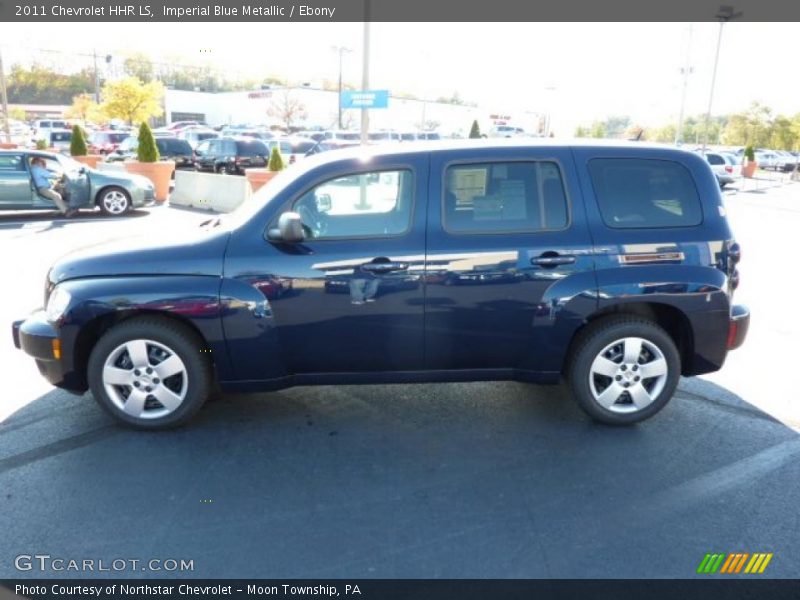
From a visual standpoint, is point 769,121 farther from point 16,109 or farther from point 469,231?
point 16,109

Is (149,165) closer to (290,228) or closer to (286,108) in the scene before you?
(290,228)

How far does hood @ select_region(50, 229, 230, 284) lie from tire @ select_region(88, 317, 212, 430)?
0.35m

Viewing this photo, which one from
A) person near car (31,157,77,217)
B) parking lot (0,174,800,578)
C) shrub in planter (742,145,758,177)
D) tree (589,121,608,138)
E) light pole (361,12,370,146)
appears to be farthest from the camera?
tree (589,121,608,138)

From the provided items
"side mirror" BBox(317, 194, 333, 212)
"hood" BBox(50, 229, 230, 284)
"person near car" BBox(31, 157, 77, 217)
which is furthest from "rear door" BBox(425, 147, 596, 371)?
"person near car" BBox(31, 157, 77, 217)

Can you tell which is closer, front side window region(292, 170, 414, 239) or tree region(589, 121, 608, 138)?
front side window region(292, 170, 414, 239)

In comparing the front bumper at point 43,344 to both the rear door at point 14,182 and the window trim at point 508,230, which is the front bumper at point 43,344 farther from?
the rear door at point 14,182

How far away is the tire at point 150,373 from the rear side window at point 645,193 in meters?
2.89

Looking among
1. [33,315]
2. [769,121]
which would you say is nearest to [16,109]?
[769,121]

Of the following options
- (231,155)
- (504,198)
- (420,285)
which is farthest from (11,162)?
(504,198)

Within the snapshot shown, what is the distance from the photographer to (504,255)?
3.96m

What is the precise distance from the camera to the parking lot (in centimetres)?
297

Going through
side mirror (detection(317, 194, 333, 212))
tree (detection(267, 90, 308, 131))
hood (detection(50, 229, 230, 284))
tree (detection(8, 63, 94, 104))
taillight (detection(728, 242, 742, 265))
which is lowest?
hood (detection(50, 229, 230, 284))

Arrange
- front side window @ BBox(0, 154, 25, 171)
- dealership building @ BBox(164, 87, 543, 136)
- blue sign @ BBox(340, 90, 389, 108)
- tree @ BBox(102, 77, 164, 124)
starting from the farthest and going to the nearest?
dealership building @ BBox(164, 87, 543, 136), tree @ BBox(102, 77, 164, 124), front side window @ BBox(0, 154, 25, 171), blue sign @ BBox(340, 90, 389, 108)

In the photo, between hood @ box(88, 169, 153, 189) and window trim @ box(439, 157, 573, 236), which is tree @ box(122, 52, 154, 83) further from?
window trim @ box(439, 157, 573, 236)
